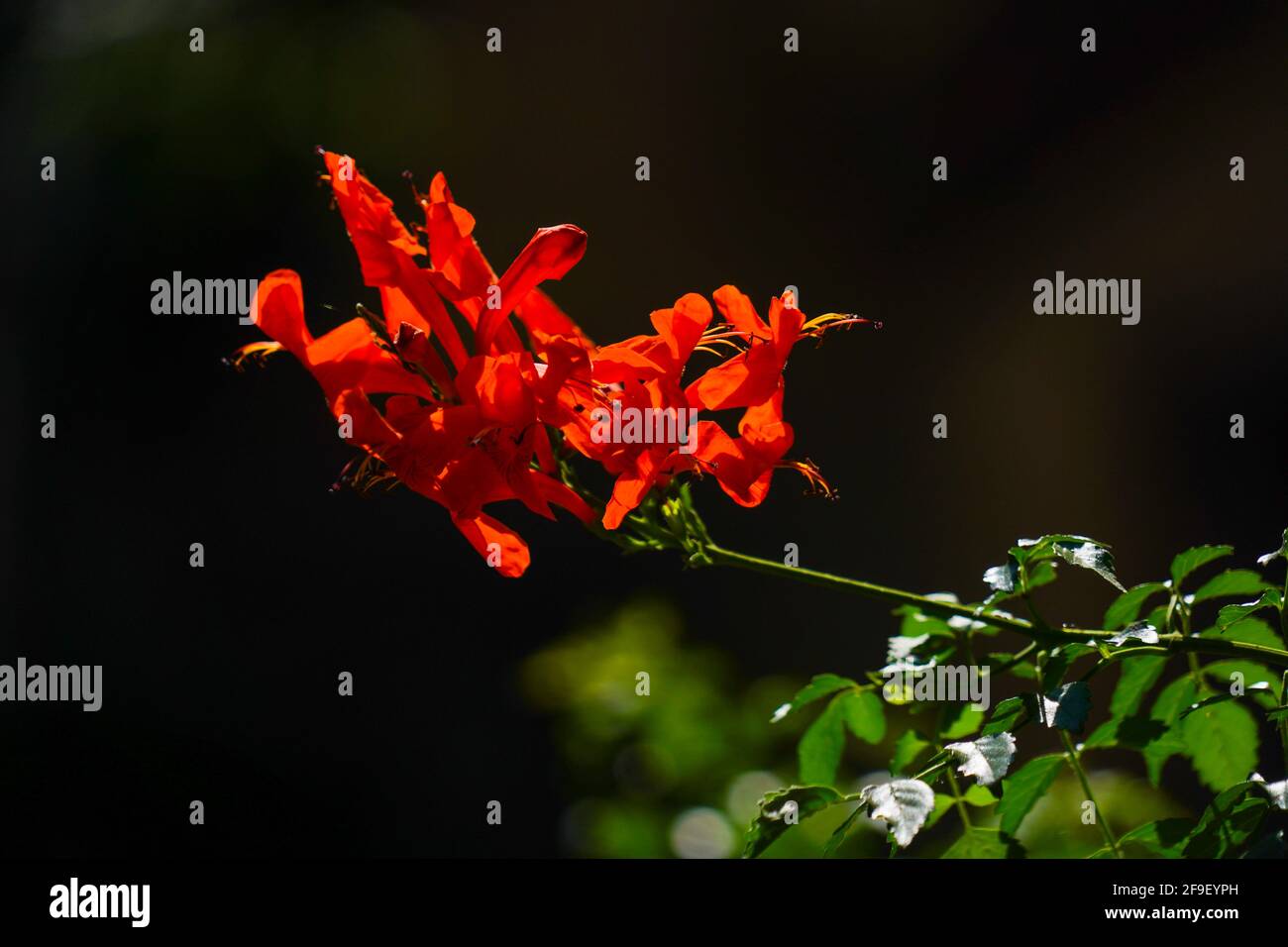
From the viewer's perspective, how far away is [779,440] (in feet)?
5.00

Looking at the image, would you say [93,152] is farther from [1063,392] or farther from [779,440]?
[779,440]

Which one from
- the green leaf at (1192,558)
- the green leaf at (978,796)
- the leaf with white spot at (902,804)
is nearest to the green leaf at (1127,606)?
the green leaf at (1192,558)

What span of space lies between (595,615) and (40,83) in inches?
131

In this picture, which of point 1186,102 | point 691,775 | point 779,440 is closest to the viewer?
point 779,440

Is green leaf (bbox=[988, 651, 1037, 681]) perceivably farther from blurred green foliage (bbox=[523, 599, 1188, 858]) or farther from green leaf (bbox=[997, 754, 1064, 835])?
blurred green foliage (bbox=[523, 599, 1188, 858])

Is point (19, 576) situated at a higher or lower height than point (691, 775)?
higher

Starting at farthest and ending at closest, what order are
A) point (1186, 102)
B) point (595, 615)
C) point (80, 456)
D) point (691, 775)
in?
point (80, 456), point (1186, 102), point (595, 615), point (691, 775)

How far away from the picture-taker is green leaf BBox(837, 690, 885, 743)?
5.44 feet

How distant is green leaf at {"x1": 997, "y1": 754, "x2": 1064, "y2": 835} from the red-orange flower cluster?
1.48ft

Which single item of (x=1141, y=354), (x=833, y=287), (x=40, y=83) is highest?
(x=40, y=83)

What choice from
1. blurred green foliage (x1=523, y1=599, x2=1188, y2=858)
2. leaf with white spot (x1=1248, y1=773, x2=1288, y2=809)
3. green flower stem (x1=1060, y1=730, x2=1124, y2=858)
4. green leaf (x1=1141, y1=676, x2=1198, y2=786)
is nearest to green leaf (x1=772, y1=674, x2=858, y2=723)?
green flower stem (x1=1060, y1=730, x2=1124, y2=858)

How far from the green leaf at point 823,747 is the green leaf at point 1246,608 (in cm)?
53

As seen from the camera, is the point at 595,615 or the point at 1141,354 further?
the point at 1141,354

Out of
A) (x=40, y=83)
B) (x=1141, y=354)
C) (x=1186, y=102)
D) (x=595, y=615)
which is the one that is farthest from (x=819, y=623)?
(x=40, y=83)
